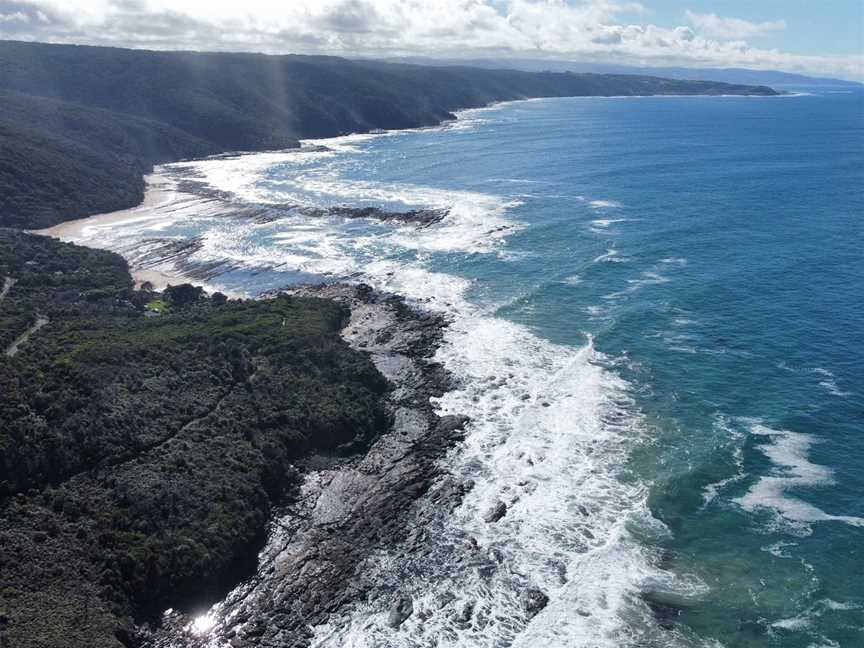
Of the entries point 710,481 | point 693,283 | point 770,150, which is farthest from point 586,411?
point 770,150

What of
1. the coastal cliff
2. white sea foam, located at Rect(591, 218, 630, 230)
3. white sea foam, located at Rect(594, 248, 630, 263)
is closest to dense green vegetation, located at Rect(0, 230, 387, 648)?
the coastal cliff

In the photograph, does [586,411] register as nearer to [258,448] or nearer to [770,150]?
[258,448]

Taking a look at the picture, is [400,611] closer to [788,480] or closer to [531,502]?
[531,502]

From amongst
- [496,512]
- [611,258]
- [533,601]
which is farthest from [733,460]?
[611,258]

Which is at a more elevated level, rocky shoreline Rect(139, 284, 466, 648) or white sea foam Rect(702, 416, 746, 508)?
white sea foam Rect(702, 416, 746, 508)

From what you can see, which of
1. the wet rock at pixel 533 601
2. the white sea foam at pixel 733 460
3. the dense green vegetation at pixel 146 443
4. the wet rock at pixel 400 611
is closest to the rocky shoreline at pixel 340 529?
the wet rock at pixel 400 611

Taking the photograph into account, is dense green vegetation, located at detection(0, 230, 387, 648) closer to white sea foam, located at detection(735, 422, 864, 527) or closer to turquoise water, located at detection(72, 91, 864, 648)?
turquoise water, located at detection(72, 91, 864, 648)
